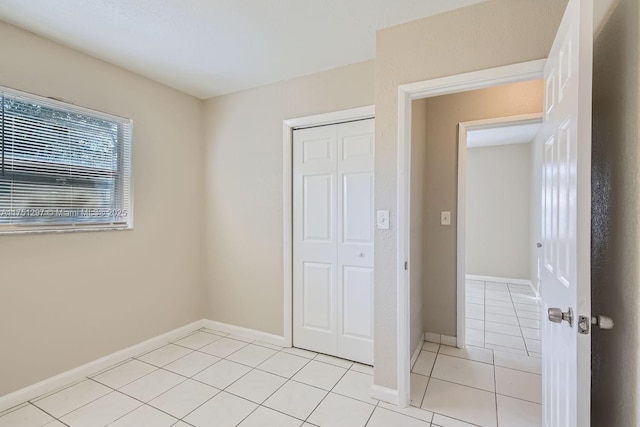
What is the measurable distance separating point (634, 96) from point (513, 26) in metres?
0.98

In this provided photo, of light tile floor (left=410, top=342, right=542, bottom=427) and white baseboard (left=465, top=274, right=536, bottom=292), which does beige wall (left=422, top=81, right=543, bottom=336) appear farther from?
white baseboard (left=465, top=274, right=536, bottom=292)

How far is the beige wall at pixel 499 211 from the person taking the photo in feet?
16.8

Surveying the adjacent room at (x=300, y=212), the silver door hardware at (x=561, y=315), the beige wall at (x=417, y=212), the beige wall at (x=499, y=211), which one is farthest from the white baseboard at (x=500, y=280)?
the silver door hardware at (x=561, y=315)

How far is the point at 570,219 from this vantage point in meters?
1.03

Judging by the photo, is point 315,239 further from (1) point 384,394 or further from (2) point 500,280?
(2) point 500,280

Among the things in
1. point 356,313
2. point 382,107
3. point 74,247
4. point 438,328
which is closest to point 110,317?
point 74,247

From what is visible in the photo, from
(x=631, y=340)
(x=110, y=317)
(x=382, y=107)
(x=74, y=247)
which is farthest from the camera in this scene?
(x=110, y=317)

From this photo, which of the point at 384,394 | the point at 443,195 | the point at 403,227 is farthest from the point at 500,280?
the point at 403,227

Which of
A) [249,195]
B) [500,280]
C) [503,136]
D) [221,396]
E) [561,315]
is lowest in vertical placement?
[221,396]

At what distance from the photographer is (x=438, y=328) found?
2.95m

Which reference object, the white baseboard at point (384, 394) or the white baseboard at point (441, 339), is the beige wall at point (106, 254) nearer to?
the white baseboard at point (384, 394)

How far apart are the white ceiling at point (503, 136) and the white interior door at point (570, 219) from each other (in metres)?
3.16

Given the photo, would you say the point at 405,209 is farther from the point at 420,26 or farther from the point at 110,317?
the point at 110,317

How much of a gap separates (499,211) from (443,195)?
305cm
